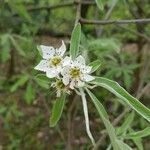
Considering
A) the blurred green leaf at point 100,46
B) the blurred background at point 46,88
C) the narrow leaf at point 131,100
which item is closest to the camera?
the narrow leaf at point 131,100

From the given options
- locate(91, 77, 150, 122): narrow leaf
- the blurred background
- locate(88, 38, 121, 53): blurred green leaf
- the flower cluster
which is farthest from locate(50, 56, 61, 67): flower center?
the blurred background

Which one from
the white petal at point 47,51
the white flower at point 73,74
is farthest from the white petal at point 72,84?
the white petal at point 47,51

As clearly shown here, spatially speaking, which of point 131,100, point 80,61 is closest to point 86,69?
point 80,61

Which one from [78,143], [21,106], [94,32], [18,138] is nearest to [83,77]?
[94,32]

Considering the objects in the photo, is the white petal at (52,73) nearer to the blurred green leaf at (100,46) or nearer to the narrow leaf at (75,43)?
the narrow leaf at (75,43)

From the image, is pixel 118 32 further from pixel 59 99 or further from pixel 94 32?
pixel 59 99

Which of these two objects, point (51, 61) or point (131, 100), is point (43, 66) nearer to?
point (51, 61)
